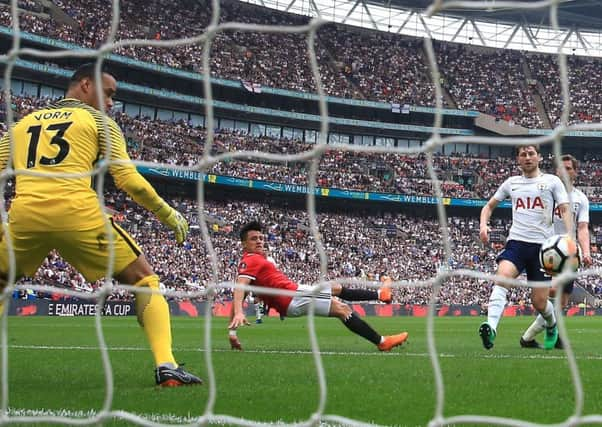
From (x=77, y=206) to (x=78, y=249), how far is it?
0.77 ft

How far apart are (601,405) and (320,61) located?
40.8 metres

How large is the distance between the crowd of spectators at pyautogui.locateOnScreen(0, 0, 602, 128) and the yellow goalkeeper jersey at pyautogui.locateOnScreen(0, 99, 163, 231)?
107 ft

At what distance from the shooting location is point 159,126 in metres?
35.2

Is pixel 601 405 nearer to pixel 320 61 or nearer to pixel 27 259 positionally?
pixel 27 259

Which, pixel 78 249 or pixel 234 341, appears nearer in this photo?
pixel 78 249

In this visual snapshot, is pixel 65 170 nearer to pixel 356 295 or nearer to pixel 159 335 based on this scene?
pixel 159 335

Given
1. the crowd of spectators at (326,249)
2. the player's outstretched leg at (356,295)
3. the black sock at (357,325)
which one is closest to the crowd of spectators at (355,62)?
the crowd of spectators at (326,249)

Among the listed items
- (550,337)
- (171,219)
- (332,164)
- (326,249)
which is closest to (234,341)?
(550,337)

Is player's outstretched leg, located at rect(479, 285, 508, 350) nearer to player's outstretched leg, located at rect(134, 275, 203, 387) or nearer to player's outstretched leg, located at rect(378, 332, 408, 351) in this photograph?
player's outstretched leg, located at rect(378, 332, 408, 351)

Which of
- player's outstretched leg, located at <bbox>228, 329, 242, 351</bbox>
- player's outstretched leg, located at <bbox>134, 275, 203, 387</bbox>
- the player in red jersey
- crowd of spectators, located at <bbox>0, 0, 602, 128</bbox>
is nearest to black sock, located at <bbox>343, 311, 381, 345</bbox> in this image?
the player in red jersey

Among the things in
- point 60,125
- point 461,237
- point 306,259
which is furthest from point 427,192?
point 60,125

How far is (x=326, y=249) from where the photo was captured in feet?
106

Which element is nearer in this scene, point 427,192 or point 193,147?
point 193,147

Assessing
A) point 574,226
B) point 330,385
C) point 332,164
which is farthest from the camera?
point 332,164
